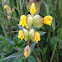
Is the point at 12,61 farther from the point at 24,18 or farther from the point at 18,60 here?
the point at 24,18

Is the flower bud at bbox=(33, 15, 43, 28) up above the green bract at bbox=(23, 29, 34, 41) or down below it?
above

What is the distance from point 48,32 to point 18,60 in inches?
17.5

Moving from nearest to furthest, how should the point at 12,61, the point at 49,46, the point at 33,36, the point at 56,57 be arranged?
the point at 33,36
the point at 12,61
the point at 56,57
the point at 49,46

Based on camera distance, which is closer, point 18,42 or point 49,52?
point 18,42

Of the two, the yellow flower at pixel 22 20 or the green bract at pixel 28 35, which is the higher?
the yellow flower at pixel 22 20

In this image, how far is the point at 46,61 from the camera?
73 centimetres

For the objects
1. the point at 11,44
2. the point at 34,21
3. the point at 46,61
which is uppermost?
the point at 34,21

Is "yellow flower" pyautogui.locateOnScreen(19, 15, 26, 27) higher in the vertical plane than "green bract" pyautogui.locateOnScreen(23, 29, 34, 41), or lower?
higher

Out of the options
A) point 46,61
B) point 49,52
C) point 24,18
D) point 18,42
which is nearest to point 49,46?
point 49,52

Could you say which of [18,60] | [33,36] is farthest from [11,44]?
[33,36]

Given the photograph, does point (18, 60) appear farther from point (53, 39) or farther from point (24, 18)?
point (53, 39)

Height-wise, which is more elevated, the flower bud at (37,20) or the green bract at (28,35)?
the flower bud at (37,20)

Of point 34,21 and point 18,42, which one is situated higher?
point 34,21


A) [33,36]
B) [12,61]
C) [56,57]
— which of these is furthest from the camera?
[56,57]
